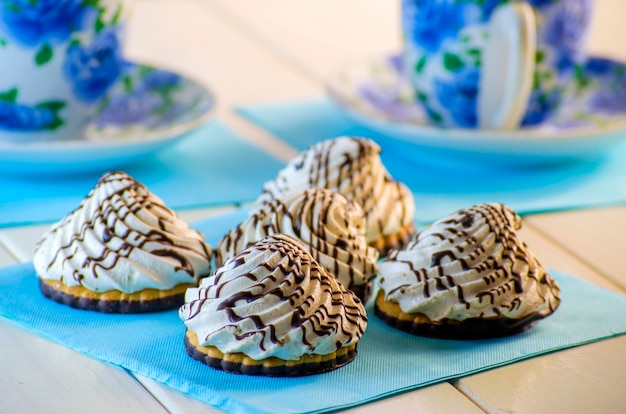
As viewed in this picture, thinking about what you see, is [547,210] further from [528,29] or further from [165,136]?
[165,136]

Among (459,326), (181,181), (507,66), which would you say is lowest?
(181,181)

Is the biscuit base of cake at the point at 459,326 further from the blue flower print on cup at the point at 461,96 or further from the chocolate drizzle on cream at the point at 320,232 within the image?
the blue flower print on cup at the point at 461,96

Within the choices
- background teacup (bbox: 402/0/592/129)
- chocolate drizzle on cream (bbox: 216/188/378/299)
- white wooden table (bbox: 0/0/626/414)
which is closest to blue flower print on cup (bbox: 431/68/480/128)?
background teacup (bbox: 402/0/592/129)

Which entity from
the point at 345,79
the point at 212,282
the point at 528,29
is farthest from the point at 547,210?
the point at 212,282

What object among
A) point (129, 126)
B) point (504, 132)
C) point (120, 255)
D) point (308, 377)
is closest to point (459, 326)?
point (308, 377)

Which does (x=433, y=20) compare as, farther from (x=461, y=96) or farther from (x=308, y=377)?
(x=308, y=377)

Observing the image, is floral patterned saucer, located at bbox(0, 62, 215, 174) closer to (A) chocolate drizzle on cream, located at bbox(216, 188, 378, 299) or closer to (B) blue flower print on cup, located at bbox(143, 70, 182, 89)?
(B) blue flower print on cup, located at bbox(143, 70, 182, 89)
